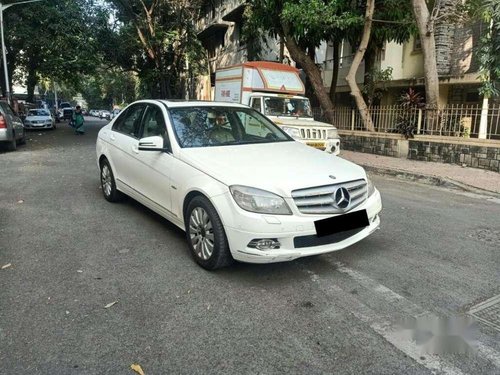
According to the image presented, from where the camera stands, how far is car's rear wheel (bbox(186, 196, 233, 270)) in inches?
150

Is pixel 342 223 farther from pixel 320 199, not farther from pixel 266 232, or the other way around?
pixel 266 232

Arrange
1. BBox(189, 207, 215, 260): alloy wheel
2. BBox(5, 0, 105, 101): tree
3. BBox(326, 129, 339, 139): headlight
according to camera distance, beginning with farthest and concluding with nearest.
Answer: BBox(5, 0, 105, 101): tree → BBox(326, 129, 339, 139): headlight → BBox(189, 207, 215, 260): alloy wheel

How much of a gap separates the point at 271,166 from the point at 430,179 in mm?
6418

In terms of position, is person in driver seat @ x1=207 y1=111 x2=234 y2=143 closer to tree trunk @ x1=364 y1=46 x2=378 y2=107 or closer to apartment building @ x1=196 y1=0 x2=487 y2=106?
apartment building @ x1=196 y1=0 x2=487 y2=106

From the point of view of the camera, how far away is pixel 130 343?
2891mm

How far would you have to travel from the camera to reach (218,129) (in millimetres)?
5082

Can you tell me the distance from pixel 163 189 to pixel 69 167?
261 inches

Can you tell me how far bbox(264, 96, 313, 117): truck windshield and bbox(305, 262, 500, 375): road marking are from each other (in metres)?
7.82

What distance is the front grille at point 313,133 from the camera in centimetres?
1057

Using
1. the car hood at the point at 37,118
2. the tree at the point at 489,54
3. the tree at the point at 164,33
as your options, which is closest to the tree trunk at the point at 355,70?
the tree at the point at 489,54

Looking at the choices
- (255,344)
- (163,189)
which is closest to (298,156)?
(163,189)

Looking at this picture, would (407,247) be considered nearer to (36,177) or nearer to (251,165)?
(251,165)

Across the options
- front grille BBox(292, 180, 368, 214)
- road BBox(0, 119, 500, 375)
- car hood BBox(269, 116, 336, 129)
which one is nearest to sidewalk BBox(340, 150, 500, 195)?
car hood BBox(269, 116, 336, 129)

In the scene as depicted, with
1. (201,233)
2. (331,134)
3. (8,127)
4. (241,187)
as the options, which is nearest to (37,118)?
(8,127)
